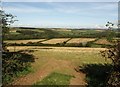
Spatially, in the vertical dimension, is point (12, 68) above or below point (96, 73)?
above

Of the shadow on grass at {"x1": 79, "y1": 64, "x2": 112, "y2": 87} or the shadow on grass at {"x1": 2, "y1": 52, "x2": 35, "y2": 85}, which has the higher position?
the shadow on grass at {"x1": 2, "y1": 52, "x2": 35, "y2": 85}

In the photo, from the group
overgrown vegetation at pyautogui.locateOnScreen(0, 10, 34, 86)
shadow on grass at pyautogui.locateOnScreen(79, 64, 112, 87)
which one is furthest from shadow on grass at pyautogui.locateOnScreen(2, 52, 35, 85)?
shadow on grass at pyautogui.locateOnScreen(79, 64, 112, 87)

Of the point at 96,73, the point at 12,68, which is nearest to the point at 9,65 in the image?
the point at 12,68

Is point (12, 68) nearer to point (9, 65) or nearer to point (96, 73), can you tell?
point (9, 65)

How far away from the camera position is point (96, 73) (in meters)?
34.1

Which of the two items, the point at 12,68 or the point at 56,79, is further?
the point at 12,68

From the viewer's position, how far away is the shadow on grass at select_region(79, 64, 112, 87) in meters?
30.3

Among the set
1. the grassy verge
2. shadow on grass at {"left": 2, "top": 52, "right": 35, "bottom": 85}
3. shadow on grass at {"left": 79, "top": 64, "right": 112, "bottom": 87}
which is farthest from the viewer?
shadow on grass at {"left": 79, "top": 64, "right": 112, "bottom": 87}

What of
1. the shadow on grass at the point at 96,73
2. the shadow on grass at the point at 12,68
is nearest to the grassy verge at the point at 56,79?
the shadow on grass at the point at 96,73

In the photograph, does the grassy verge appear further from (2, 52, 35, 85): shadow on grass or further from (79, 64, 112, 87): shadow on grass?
(2, 52, 35, 85): shadow on grass

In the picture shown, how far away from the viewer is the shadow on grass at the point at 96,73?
30.3 meters

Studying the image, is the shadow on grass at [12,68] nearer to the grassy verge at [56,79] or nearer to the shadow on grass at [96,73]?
the grassy verge at [56,79]

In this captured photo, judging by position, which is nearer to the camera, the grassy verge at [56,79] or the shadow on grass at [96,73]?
the grassy verge at [56,79]

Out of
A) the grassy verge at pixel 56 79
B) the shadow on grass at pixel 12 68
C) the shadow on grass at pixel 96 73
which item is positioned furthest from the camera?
the shadow on grass at pixel 96 73
